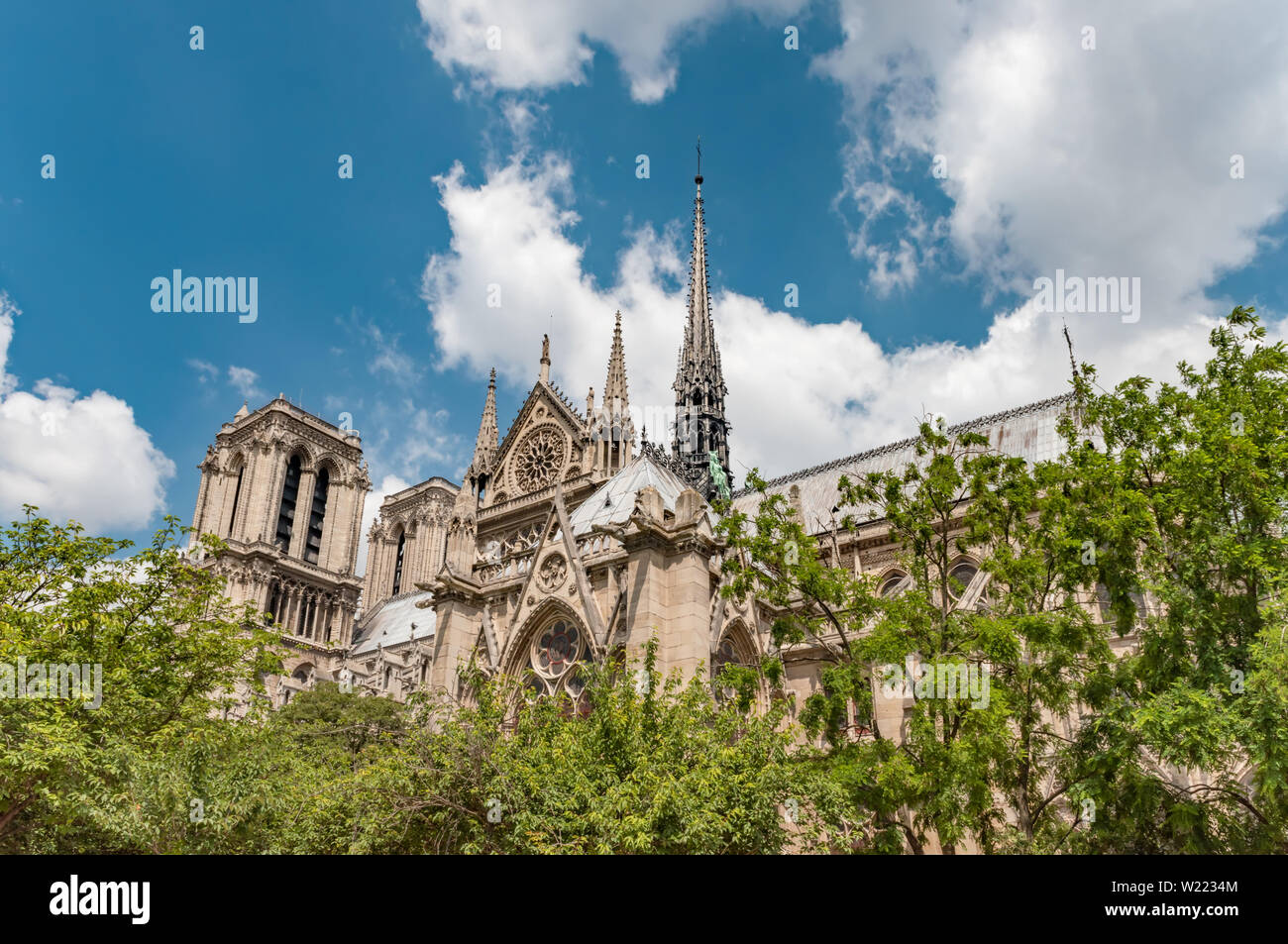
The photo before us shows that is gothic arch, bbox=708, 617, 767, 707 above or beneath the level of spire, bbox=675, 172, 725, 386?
beneath

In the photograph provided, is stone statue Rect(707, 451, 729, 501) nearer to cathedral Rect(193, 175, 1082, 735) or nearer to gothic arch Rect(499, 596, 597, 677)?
cathedral Rect(193, 175, 1082, 735)

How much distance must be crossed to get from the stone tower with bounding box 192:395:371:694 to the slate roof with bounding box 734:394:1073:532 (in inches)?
1576

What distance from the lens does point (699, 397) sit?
5100 cm

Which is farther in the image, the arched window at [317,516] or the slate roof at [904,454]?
the arched window at [317,516]

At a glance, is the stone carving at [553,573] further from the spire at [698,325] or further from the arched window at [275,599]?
the arched window at [275,599]

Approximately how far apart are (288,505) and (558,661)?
6331 centimetres

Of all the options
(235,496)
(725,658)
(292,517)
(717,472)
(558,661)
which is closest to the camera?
(558,661)

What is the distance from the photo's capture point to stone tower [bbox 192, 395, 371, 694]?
68.3 meters

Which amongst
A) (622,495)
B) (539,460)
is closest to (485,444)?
(539,460)

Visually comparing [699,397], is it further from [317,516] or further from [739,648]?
[317,516]

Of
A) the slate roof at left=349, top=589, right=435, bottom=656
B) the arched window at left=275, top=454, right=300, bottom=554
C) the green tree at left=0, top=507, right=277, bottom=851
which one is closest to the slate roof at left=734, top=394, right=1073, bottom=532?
the green tree at left=0, top=507, right=277, bottom=851

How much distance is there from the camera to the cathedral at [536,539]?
18.1 meters

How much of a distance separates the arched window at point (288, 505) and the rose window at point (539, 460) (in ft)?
98.3

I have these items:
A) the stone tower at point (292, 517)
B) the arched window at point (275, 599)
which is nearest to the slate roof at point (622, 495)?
the stone tower at point (292, 517)
